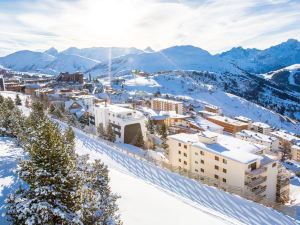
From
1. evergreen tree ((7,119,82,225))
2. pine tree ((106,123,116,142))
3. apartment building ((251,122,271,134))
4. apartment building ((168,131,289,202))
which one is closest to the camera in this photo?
evergreen tree ((7,119,82,225))

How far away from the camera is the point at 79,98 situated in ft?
348

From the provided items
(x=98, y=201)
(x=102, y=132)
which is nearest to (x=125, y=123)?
(x=102, y=132)

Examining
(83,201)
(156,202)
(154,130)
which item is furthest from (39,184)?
(154,130)

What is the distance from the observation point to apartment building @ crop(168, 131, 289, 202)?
44.7 metres

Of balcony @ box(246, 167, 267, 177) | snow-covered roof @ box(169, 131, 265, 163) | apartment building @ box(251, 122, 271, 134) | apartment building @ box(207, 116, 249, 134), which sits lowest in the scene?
apartment building @ box(251, 122, 271, 134)

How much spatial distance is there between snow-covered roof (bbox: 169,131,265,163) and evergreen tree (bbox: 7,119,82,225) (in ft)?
119

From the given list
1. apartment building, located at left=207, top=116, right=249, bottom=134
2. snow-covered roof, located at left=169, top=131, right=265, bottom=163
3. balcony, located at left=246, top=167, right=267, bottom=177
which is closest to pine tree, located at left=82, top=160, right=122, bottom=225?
snow-covered roof, located at left=169, top=131, right=265, bottom=163

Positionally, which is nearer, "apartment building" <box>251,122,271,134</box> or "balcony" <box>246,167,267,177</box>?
"balcony" <box>246,167,267,177</box>

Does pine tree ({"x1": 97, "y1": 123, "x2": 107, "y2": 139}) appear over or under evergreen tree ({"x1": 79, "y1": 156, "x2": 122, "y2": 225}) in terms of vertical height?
under

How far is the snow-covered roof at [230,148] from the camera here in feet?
149

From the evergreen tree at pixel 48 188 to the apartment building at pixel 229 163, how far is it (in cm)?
3599

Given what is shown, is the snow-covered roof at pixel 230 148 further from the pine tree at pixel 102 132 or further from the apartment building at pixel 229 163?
the pine tree at pixel 102 132

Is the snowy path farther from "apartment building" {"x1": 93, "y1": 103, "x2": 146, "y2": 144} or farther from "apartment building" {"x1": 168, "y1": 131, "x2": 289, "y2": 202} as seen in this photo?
"apartment building" {"x1": 93, "y1": 103, "x2": 146, "y2": 144}

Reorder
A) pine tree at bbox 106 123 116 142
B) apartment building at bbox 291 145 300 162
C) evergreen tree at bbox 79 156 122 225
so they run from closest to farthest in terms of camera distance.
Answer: evergreen tree at bbox 79 156 122 225, pine tree at bbox 106 123 116 142, apartment building at bbox 291 145 300 162
